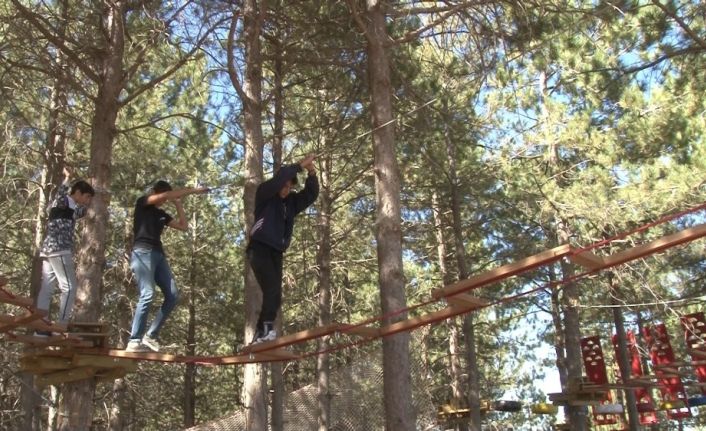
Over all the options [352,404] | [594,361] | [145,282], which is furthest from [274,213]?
[594,361]

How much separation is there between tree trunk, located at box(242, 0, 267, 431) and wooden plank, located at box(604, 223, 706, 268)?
3938mm

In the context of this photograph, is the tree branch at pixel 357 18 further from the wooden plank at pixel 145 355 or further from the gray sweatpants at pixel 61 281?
the wooden plank at pixel 145 355

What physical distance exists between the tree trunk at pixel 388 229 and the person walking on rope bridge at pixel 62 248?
2830 mm

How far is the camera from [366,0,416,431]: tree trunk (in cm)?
631

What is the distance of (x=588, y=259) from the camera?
12.7 feet

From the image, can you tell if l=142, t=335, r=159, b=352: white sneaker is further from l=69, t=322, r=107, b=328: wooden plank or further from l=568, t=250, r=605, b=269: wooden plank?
l=568, t=250, r=605, b=269: wooden plank

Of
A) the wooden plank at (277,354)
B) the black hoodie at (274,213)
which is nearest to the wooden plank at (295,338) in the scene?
the wooden plank at (277,354)

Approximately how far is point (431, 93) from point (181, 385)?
13.8m

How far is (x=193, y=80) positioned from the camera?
10.8 metres

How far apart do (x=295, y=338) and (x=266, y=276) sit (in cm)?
62

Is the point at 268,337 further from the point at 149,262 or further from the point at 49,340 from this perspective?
the point at 49,340

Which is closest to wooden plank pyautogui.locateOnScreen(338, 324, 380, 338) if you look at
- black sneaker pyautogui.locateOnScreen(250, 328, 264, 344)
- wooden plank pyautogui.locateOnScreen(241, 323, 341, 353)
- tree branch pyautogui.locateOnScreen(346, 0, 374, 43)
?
wooden plank pyautogui.locateOnScreen(241, 323, 341, 353)

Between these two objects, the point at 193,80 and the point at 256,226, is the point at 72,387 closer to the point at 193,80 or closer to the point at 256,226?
the point at 256,226

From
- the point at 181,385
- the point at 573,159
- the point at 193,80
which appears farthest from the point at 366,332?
the point at 181,385
